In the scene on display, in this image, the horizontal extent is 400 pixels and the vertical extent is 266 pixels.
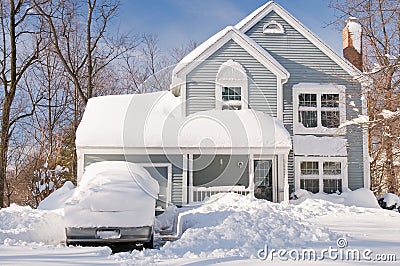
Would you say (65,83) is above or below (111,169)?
above

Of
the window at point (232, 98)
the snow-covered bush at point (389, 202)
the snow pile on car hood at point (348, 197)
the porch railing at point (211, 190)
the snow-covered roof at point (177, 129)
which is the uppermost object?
the window at point (232, 98)

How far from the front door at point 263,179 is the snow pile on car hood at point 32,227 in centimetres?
759

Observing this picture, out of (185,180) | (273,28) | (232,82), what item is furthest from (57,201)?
(273,28)

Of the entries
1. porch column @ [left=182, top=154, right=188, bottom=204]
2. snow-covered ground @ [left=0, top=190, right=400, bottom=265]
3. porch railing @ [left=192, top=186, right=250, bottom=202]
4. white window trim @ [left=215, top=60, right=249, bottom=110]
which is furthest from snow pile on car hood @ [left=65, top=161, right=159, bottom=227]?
white window trim @ [left=215, top=60, right=249, bottom=110]

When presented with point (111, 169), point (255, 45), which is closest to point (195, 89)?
point (255, 45)

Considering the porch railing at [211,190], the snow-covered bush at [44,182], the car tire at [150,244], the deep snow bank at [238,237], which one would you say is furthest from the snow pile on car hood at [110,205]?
the snow-covered bush at [44,182]

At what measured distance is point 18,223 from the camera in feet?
31.1

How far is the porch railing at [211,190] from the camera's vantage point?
14.5 meters

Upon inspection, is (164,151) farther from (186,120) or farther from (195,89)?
(195,89)

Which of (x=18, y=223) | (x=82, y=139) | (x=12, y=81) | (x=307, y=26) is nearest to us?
(x=18, y=223)

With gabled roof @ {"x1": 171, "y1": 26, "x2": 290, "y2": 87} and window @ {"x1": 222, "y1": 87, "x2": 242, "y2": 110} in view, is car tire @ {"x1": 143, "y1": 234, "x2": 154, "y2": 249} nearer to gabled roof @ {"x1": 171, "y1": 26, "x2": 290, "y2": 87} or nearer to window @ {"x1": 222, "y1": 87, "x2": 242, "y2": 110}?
window @ {"x1": 222, "y1": 87, "x2": 242, "y2": 110}

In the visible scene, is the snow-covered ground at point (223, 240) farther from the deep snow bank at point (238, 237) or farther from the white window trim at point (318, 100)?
the white window trim at point (318, 100)

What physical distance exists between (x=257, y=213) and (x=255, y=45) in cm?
822

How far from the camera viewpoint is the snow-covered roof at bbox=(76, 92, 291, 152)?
1391 cm
